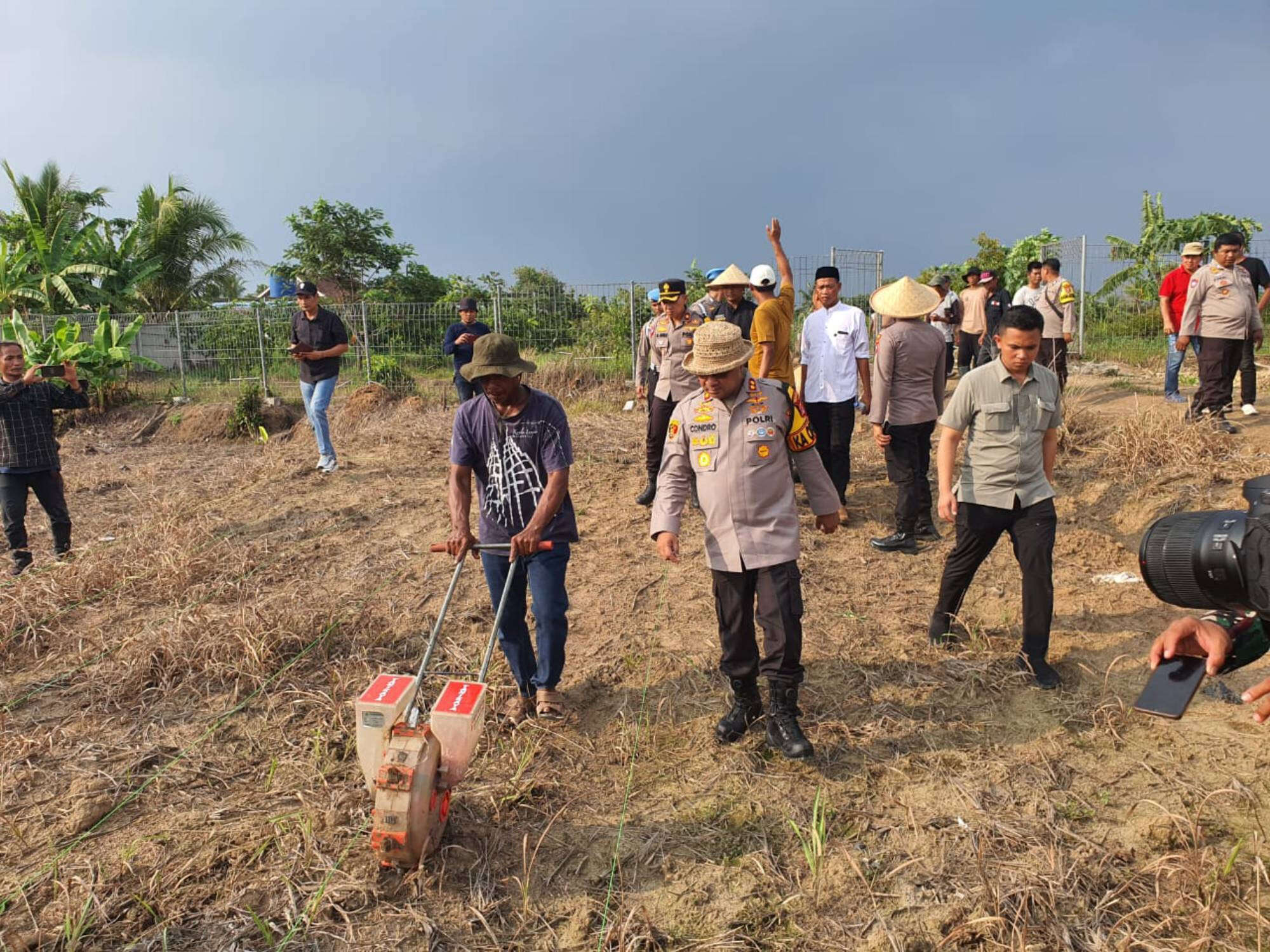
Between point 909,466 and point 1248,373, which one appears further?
point 1248,373

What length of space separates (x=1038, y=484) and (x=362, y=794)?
3.21 metres

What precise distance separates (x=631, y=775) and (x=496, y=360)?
176 centimetres

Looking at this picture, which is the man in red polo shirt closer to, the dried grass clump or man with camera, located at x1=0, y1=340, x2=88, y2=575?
the dried grass clump

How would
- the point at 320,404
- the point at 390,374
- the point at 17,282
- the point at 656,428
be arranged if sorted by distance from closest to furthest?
the point at 656,428, the point at 320,404, the point at 390,374, the point at 17,282

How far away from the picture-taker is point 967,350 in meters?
10.5

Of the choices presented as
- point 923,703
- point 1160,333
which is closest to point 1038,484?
point 923,703

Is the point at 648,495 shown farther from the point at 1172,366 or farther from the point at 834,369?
the point at 1172,366

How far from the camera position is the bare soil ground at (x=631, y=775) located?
2619mm

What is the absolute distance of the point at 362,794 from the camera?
320cm

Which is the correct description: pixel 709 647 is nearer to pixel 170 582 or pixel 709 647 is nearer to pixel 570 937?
pixel 570 937

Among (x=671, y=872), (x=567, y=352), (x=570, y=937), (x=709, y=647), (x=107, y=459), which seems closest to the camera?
(x=570, y=937)

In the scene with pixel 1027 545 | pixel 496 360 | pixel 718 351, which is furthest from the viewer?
pixel 1027 545

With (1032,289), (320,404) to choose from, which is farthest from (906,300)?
(320,404)

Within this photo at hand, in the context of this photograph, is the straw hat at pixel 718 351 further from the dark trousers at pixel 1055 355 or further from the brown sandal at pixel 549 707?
the dark trousers at pixel 1055 355
